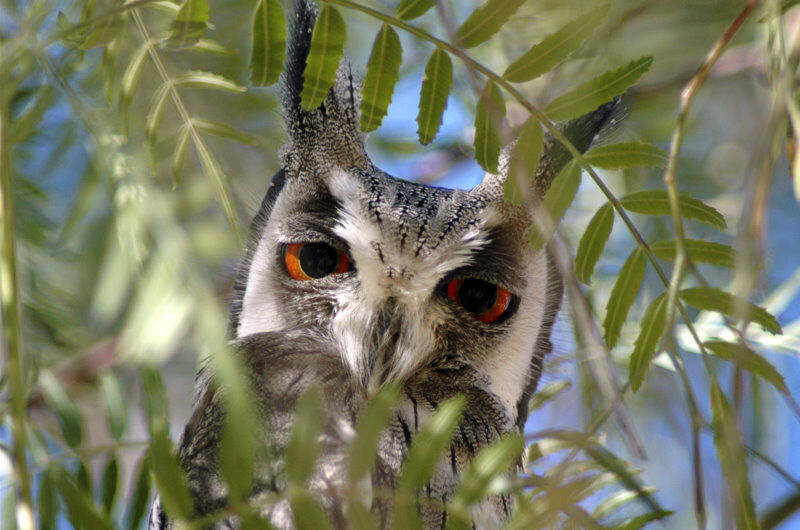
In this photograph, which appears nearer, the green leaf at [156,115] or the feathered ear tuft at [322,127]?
the green leaf at [156,115]

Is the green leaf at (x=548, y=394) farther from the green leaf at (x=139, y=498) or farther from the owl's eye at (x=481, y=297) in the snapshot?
the green leaf at (x=139, y=498)

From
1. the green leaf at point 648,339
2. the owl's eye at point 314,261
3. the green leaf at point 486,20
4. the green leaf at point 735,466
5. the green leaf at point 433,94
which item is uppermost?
the green leaf at point 486,20

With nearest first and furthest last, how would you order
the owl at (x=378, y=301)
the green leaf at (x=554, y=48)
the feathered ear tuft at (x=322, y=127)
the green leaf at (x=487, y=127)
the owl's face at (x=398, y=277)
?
the green leaf at (x=554, y=48), the green leaf at (x=487, y=127), the owl at (x=378, y=301), the owl's face at (x=398, y=277), the feathered ear tuft at (x=322, y=127)

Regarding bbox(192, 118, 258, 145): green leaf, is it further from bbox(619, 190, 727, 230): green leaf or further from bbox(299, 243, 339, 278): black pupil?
bbox(619, 190, 727, 230): green leaf

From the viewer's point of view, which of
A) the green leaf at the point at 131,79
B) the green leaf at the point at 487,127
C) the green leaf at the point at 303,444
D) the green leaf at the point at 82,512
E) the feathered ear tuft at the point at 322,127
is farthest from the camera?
the feathered ear tuft at the point at 322,127

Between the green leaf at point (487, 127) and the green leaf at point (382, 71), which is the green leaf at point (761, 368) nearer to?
the green leaf at point (487, 127)

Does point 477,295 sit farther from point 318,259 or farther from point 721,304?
point 721,304

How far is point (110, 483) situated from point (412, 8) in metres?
0.78

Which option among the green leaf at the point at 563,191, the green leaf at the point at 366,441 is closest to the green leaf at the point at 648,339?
the green leaf at the point at 563,191

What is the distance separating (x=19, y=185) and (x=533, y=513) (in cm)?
129

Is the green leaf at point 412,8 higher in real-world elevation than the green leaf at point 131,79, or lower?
lower

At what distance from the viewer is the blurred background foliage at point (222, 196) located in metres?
1.11

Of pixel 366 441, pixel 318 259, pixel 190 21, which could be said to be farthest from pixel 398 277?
pixel 366 441

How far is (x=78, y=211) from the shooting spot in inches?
72.6
